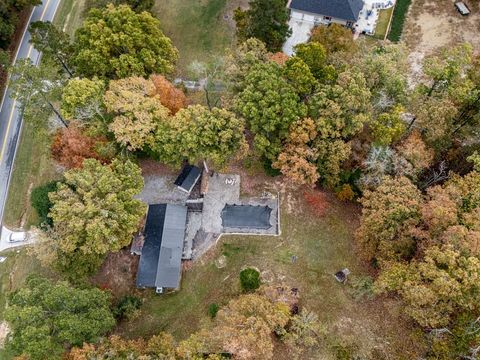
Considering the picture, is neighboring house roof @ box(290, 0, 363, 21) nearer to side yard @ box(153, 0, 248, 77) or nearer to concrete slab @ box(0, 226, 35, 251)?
side yard @ box(153, 0, 248, 77)

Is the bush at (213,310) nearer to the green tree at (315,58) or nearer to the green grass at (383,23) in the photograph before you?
the green tree at (315,58)

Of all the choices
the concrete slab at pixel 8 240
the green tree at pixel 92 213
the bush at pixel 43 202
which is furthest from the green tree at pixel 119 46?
the concrete slab at pixel 8 240

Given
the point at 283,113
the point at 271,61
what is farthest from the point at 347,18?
the point at 283,113

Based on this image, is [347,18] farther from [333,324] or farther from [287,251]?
[333,324]

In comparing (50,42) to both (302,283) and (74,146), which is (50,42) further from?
(302,283)

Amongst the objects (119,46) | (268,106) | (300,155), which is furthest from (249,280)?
(119,46)

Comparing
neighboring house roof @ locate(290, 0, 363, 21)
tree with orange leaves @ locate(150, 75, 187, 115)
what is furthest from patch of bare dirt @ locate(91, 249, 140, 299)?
neighboring house roof @ locate(290, 0, 363, 21)
